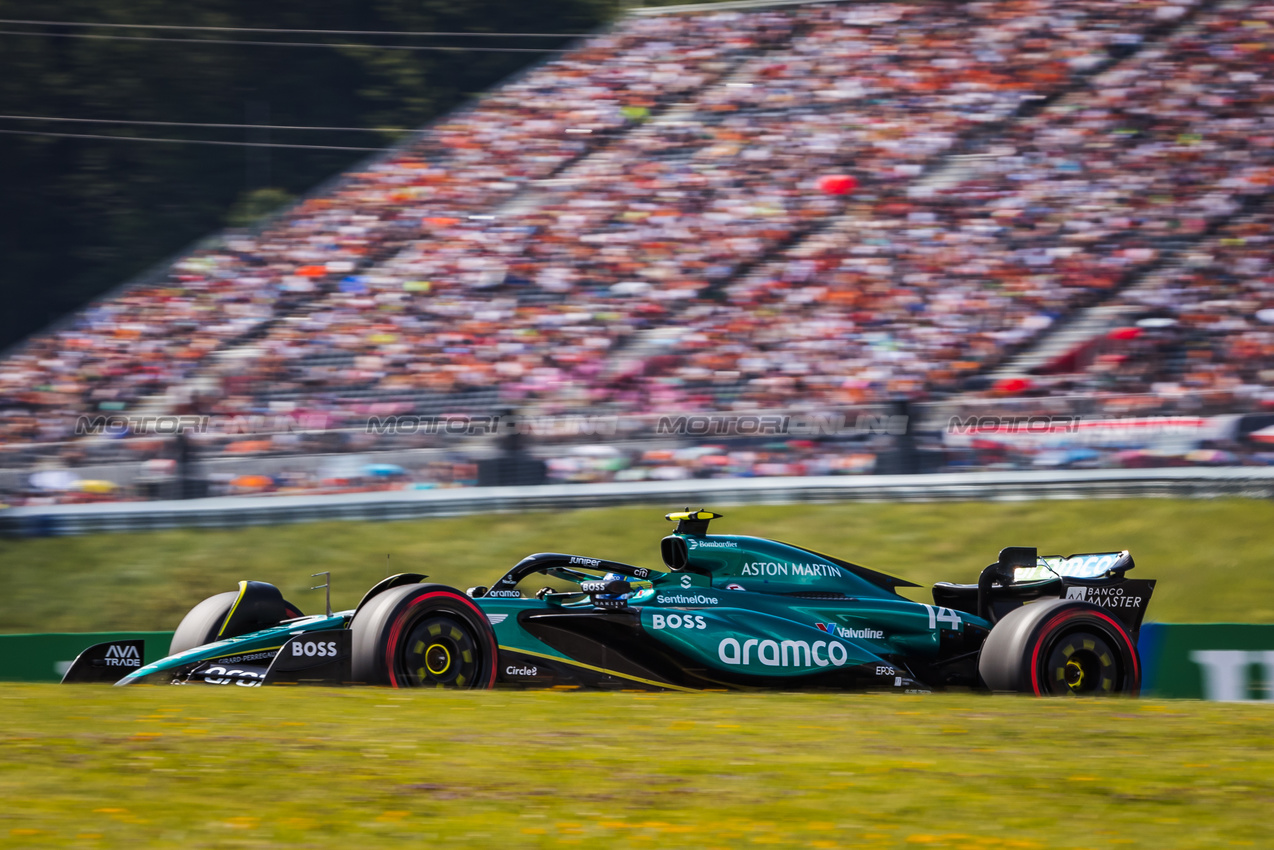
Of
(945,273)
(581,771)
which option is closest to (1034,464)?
(945,273)

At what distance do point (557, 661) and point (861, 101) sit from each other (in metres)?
12.0

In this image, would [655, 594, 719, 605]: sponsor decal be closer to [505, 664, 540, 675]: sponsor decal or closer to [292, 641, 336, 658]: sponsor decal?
[505, 664, 540, 675]: sponsor decal

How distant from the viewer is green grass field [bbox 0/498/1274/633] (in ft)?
39.0

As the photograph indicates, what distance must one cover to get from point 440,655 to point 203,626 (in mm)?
1886

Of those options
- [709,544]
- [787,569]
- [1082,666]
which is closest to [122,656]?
[709,544]

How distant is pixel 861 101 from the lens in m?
17.7

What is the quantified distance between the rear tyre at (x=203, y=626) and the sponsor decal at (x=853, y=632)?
325 cm

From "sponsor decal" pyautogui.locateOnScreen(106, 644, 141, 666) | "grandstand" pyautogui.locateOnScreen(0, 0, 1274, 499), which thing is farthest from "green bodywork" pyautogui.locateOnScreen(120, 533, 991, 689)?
"grandstand" pyautogui.locateOnScreen(0, 0, 1274, 499)

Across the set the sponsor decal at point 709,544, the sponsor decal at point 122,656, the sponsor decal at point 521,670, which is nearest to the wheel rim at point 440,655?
the sponsor decal at point 521,670

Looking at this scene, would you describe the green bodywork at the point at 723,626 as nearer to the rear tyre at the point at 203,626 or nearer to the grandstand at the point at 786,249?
the rear tyre at the point at 203,626

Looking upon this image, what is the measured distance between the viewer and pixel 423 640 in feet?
22.5

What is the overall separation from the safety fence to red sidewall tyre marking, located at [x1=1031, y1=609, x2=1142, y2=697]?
4.68 metres

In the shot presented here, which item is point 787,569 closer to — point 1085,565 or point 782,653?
point 782,653

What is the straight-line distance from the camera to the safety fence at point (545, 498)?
12.7 metres
